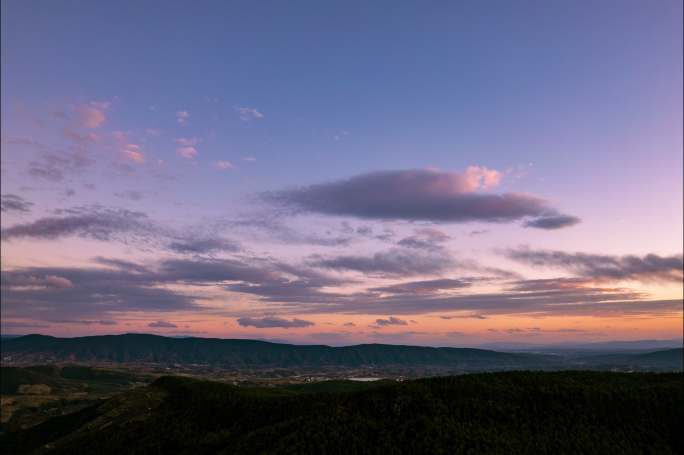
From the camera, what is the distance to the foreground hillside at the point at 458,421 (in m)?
128

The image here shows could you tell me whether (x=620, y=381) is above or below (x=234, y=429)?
above

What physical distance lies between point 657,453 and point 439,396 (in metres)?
60.1

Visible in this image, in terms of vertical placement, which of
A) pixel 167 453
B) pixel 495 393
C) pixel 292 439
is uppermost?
pixel 495 393

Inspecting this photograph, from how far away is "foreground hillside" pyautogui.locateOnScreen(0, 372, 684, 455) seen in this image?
12812 centimetres

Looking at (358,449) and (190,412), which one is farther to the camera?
(190,412)

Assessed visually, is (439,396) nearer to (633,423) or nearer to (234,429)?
(633,423)

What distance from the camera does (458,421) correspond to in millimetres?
138000

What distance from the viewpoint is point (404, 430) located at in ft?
435

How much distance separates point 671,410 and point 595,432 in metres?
34.8

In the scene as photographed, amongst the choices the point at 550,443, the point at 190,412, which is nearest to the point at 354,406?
the point at 550,443

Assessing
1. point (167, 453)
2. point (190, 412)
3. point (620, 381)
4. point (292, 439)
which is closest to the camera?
point (292, 439)

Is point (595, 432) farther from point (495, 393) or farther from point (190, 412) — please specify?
point (190, 412)

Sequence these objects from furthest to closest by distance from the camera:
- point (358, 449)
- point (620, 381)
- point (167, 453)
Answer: point (620, 381)
point (167, 453)
point (358, 449)

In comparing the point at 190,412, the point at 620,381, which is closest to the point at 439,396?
the point at 620,381
